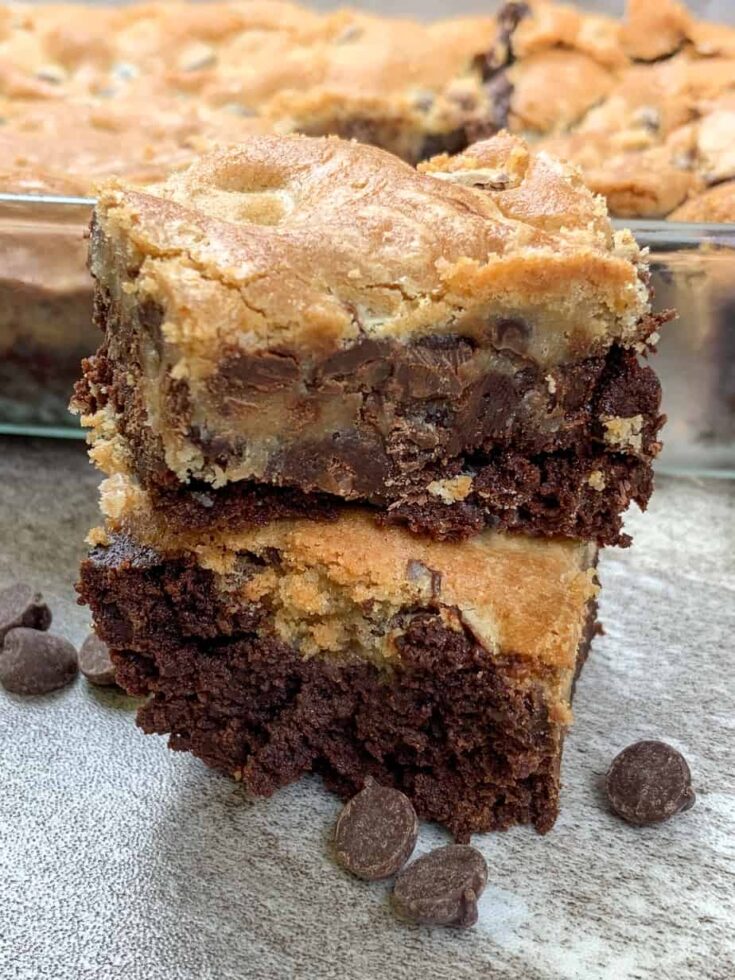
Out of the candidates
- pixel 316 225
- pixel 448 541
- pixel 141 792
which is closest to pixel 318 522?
pixel 448 541

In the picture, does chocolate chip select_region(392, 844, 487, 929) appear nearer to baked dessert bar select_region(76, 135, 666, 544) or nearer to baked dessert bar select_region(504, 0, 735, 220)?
baked dessert bar select_region(76, 135, 666, 544)

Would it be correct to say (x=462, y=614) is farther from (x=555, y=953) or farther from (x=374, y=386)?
(x=555, y=953)

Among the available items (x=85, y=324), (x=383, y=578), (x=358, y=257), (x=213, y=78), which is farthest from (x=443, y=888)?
(x=213, y=78)

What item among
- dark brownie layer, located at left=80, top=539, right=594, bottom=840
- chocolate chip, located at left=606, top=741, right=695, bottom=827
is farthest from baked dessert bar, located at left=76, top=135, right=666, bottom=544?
chocolate chip, located at left=606, top=741, right=695, bottom=827

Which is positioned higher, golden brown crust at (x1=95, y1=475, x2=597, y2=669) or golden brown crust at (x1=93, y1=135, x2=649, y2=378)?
golden brown crust at (x1=93, y1=135, x2=649, y2=378)

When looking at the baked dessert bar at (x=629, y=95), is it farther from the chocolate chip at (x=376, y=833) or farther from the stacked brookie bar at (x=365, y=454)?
the chocolate chip at (x=376, y=833)

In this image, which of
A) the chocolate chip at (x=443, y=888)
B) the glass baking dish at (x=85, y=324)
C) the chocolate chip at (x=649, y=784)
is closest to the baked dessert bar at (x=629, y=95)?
the glass baking dish at (x=85, y=324)
